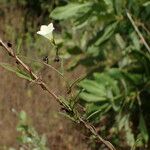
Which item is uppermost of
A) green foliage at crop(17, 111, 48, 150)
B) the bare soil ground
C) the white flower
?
the bare soil ground

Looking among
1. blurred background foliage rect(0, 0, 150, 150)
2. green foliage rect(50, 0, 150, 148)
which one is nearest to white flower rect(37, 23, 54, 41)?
blurred background foliage rect(0, 0, 150, 150)

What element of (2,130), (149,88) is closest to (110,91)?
(149,88)

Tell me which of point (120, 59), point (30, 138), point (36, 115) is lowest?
point (30, 138)

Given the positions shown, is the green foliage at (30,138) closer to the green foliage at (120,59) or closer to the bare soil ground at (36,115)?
the green foliage at (120,59)

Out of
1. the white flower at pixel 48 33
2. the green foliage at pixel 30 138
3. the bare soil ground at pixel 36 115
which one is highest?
the bare soil ground at pixel 36 115

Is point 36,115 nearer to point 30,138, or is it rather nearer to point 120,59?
point 120,59

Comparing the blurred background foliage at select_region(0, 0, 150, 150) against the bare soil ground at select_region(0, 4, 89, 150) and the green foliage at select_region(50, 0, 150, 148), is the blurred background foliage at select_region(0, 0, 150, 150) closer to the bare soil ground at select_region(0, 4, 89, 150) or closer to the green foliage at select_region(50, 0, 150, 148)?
the green foliage at select_region(50, 0, 150, 148)

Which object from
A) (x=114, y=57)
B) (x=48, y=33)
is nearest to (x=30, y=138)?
(x=48, y=33)

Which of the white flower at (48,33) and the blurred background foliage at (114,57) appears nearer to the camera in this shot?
the white flower at (48,33)

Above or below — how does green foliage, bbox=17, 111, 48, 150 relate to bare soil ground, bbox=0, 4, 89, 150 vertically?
below

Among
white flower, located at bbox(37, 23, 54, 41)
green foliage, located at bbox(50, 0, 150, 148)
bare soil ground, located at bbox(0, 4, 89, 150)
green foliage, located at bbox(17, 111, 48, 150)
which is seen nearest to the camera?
white flower, located at bbox(37, 23, 54, 41)

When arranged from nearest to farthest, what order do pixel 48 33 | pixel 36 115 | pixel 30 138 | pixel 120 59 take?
pixel 48 33 < pixel 30 138 < pixel 120 59 < pixel 36 115

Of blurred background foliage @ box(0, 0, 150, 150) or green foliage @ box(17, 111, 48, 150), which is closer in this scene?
green foliage @ box(17, 111, 48, 150)

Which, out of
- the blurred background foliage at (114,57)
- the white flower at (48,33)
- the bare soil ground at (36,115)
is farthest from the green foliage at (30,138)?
the bare soil ground at (36,115)
